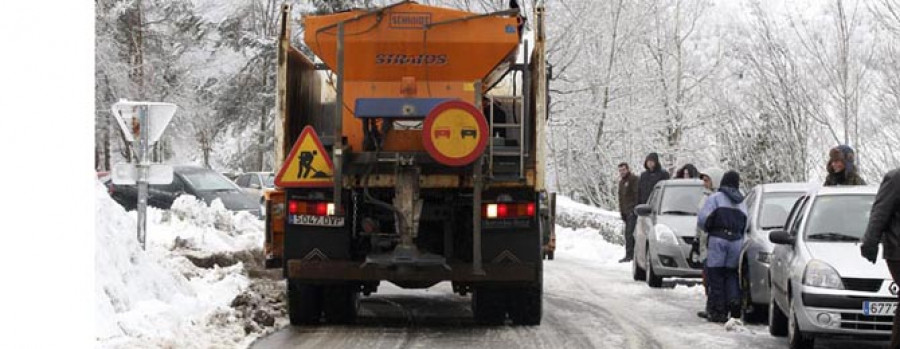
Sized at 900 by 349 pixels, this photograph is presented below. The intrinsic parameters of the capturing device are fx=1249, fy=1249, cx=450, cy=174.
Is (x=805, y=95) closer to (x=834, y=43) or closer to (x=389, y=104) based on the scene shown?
(x=834, y=43)

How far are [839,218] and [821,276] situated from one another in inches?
47.7

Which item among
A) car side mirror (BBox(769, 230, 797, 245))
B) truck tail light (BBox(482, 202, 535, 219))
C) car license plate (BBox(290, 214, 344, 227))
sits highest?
truck tail light (BBox(482, 202, 535, 219))

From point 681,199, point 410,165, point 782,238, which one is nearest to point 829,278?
point 782,238

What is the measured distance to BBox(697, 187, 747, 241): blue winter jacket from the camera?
1253cm

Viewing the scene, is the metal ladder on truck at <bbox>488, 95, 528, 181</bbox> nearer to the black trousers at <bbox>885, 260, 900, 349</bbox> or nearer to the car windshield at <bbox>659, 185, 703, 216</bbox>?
the black trousers at <bbox>885, 260, 900, 349</bbox>

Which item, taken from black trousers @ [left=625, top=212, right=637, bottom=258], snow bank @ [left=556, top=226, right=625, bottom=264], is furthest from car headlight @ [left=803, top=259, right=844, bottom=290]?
snow bank @ [left=556, top=226, right=625, bottom=264]

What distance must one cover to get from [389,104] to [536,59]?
143 centimetres

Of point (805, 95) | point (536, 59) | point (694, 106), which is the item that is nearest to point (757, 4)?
point (805, 95)

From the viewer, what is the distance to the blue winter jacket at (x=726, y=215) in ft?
41.1

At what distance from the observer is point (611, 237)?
27109 millimetres

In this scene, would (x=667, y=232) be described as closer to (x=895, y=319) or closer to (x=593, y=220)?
(x=895, y=319)

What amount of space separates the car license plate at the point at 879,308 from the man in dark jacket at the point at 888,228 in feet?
3.39

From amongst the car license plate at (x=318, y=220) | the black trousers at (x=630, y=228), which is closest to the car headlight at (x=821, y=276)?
the car license plate at (x=318, y=220)

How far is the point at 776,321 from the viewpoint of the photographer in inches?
441
